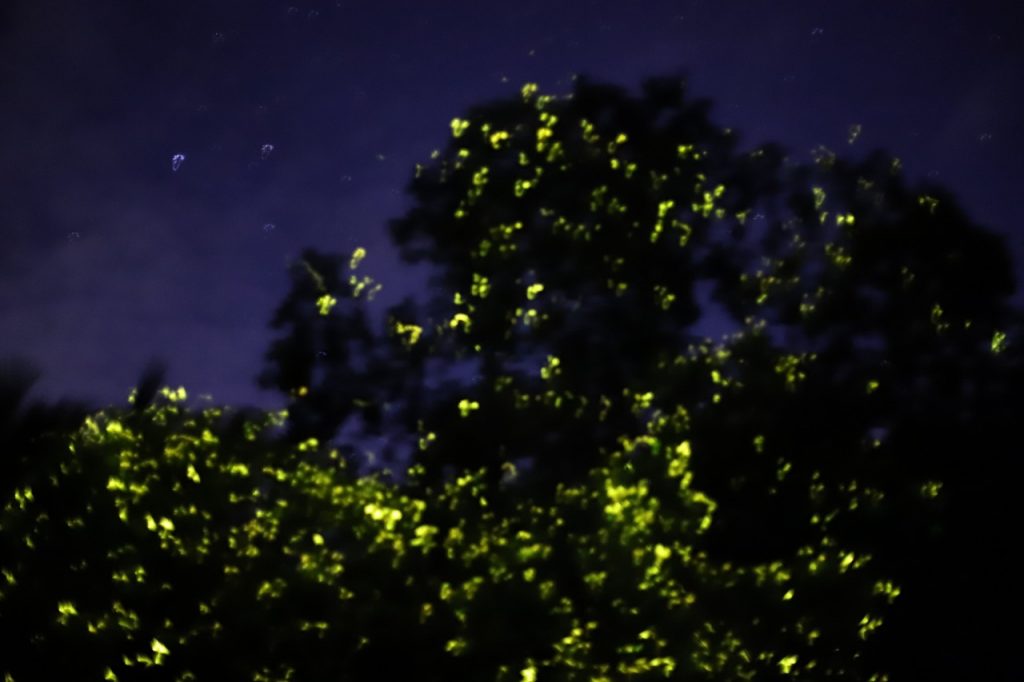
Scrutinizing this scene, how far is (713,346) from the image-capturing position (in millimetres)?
13250

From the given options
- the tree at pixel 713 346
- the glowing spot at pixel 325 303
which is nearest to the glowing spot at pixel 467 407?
the tree at pixel 713 346

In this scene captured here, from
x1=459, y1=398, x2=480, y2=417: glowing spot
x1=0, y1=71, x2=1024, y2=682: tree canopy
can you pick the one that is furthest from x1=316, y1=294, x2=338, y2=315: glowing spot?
x1=459, y1=398, x2=480, y2=417: glowing spot

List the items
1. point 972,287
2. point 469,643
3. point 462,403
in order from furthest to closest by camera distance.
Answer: point 972,287 → point 462,403 → point 469,643

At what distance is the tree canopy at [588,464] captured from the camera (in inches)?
436

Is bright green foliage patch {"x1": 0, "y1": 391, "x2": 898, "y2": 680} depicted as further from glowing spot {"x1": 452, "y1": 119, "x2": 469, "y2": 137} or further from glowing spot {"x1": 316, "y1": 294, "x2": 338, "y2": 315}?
glowing spot {"x1": 452, "y1": 119, "x2": 469, "y2": 137}

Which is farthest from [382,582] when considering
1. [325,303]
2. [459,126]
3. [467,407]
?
[459,126]

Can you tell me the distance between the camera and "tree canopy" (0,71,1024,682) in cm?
1106

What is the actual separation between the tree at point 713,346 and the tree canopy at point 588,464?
0.05 metres

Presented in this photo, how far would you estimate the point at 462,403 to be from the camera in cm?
1309

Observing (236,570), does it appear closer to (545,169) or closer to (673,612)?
(673,612)

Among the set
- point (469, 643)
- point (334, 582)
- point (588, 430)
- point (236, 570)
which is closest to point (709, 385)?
point (588, 430)

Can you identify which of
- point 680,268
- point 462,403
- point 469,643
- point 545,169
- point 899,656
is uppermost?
point 545,169

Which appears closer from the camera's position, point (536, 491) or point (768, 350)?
point (536, 491)

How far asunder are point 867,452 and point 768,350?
2.20 metres
